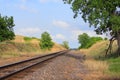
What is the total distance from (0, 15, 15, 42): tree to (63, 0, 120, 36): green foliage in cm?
2542

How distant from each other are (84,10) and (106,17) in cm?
314

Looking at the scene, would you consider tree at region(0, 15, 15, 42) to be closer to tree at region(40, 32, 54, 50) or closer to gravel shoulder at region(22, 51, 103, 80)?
gravel shoulder at region(22, 51, 103, 80)

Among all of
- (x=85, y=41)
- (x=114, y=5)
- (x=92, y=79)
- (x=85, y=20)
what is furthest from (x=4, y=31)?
(x=85, y=41)

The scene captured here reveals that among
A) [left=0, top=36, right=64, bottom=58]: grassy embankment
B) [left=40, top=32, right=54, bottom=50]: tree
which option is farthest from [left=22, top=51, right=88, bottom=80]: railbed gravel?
[left=40, top=32, right=54, bottom=50]: tree

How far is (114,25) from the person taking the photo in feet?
115

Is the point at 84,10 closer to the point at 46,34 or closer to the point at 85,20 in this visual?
the point at 85,20

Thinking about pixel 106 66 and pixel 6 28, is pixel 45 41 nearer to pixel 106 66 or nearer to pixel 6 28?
pixel 6 28

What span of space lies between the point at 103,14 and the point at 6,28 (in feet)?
96.9

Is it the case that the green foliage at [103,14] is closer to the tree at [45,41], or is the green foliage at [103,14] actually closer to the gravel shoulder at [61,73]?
the gravel shoulder at [61,73]

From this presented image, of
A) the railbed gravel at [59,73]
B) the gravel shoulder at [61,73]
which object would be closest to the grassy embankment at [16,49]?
the railbed gravel at [59,73]

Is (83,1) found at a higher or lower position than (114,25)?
higher

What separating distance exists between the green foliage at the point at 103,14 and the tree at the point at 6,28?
83.4 feet

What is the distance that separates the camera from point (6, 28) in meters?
61.5

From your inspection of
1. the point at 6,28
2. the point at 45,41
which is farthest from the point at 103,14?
the point at 45,41
